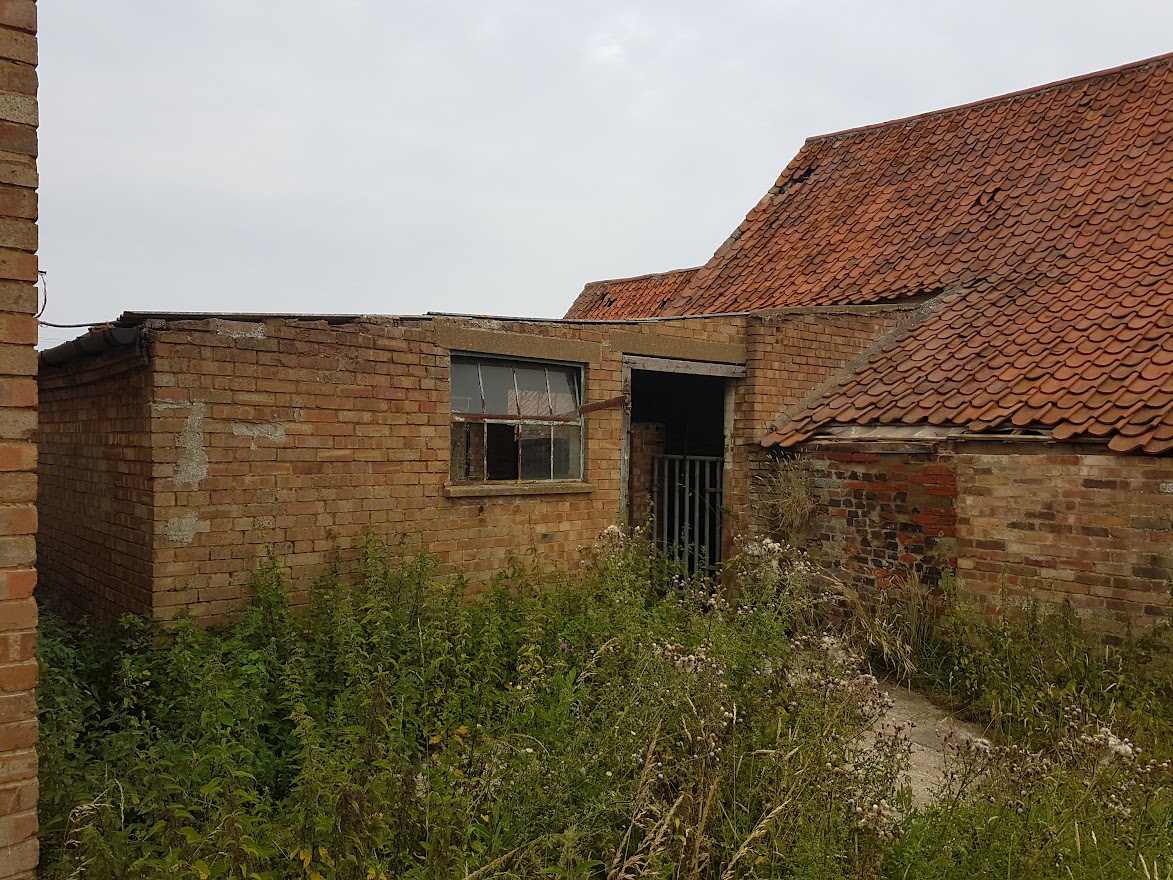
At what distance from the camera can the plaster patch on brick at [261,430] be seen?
17.5 feet

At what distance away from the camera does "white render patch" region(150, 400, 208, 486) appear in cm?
507

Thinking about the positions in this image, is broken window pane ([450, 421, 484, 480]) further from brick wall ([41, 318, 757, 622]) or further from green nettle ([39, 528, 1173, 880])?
A: green nettle ([39, 528, 1173, 880])

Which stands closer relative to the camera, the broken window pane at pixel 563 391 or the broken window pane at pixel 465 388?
the broken window pane at pixel 465 388

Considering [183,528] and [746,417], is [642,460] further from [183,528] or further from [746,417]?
[183,528]

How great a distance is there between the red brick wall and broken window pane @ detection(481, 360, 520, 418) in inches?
104

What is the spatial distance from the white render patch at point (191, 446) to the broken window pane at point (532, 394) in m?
2.68

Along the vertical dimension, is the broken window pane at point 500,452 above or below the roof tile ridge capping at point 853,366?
below

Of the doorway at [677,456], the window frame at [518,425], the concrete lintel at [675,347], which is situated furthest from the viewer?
the doorway at [677,456]

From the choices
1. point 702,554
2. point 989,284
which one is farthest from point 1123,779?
point 989,284

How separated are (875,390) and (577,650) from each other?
4976 millimetres

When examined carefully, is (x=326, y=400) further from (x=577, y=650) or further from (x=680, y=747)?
(x=680, y=747)

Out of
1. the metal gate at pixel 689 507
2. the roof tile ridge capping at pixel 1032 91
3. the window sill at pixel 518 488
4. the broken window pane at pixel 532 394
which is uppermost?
the roof tile ridge capping at pixel 1032 91

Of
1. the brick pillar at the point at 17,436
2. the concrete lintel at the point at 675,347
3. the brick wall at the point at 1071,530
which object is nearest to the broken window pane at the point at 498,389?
the concrete lintel at the point at 675,347

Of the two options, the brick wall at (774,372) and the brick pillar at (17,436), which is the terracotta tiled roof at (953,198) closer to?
the brick wall at (774,372)
